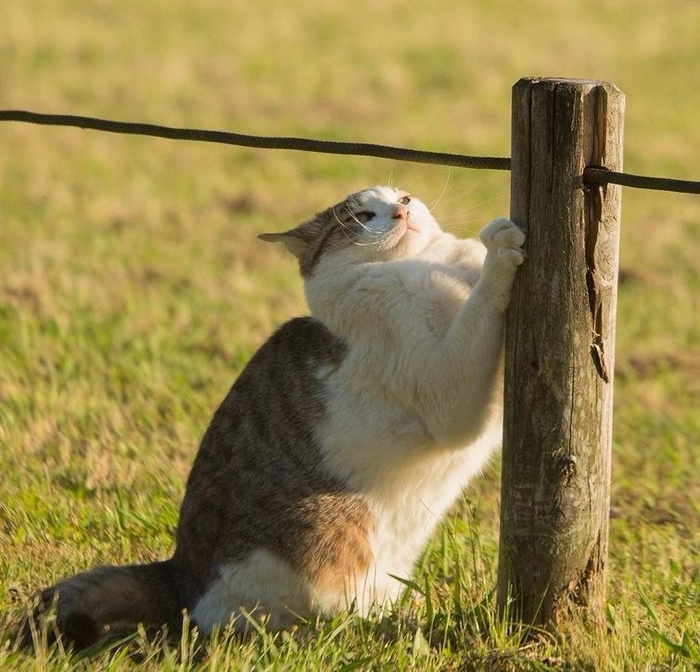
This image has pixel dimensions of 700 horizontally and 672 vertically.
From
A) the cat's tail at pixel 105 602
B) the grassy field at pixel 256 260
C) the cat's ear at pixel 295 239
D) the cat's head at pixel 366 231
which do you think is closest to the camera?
the cat's tail at pixel 105 602

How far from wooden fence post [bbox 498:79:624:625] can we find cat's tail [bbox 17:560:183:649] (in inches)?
39.4

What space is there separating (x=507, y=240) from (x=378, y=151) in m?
0.51

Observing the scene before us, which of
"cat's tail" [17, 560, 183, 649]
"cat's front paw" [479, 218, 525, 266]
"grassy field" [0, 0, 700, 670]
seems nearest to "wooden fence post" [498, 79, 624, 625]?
"cat's front paw" [479, 218, 525, 266]

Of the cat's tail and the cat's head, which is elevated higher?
the cat's head

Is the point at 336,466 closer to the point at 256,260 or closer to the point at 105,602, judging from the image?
the point at 105,602

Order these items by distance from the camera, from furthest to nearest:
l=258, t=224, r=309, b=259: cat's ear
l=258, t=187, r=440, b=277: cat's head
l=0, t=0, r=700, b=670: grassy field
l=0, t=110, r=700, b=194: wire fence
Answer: l=258, t=224, r=309, b=259: cat's ear, l=258, t=187, r=440, b=277: cat's head, l=0, t=0, r=700, b=670: grassy field, l=0, t=110, r=700, b=194: wire fence

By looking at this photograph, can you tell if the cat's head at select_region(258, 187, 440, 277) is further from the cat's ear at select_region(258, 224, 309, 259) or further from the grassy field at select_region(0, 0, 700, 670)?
the grassy field at select_region(0, 0, 700, 670)

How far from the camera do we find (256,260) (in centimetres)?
791

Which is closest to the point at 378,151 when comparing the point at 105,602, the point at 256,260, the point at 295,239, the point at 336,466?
the point at 295,239

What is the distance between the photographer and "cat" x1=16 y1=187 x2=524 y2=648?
3.26 m

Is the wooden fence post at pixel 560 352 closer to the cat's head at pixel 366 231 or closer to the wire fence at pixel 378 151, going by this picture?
the wire fence at pixel 378 151

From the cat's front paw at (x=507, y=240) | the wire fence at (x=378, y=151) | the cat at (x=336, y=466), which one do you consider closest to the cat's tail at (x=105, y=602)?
the cat at (x=336, y=466)

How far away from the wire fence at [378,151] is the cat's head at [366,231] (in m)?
0.35

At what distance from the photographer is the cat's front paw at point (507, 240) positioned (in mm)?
2998
